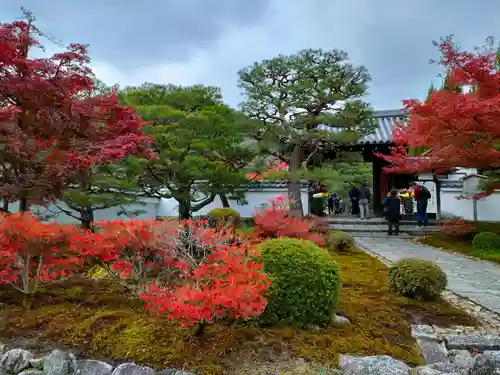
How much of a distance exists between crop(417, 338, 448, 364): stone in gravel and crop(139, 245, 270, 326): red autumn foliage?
1.43 m

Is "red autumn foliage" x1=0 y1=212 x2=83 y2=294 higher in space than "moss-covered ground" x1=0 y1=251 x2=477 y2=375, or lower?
higher

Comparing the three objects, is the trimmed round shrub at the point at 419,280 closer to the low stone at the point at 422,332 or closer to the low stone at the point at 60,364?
the low stone at the point at 422,332

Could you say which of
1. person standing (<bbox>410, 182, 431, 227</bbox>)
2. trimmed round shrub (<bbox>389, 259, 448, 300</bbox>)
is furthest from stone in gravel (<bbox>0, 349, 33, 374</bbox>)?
person standing (<bbox>410, 182, 431, 227</bbox>)

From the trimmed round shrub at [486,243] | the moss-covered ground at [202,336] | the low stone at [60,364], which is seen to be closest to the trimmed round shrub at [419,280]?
the moss-covered ground at [202,336]

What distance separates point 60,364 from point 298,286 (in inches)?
78.2

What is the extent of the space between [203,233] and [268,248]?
734 millimetres

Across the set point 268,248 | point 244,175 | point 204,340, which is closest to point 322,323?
point 268,248

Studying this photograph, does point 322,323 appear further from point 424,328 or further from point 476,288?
point 476,288

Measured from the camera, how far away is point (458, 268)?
757 centimetres

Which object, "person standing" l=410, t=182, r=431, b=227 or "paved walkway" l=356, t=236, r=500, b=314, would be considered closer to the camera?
"paved walkway" l=356, t=236, r=500, b=314

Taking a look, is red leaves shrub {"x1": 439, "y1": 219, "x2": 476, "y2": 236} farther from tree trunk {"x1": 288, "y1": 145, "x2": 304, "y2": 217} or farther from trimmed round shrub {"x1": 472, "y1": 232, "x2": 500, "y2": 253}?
tree trunk {"x1": 288, "y1": 145, "x2": 304, "y2": 217}

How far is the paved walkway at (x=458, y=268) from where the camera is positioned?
214 inches

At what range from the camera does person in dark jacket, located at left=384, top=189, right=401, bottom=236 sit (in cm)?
1233

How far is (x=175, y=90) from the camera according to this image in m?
12.2
